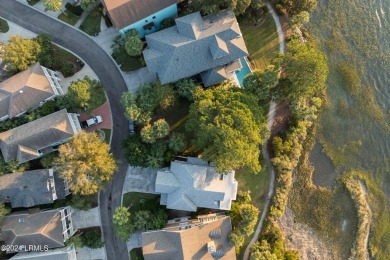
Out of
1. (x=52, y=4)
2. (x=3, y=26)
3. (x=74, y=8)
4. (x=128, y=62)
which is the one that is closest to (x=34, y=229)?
(x=128, y=62)

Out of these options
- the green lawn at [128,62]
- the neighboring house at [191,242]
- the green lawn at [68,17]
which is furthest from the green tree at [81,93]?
the neighboring house at [191,242]

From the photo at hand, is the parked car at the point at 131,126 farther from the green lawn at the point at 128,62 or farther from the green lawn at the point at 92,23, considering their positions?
the green lawn at the point at 92,23

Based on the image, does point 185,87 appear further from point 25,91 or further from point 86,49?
point 25,91

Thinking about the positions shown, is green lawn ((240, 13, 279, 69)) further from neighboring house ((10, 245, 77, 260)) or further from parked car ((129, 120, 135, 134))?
neighboring house ((10, 245, 77, 260))

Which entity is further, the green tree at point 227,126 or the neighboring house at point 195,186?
the neighboring house at point 195,186

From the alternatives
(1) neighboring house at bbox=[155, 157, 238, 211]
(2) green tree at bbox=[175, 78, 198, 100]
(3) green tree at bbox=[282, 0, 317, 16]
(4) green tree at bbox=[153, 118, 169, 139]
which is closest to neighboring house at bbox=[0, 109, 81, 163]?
(4) green tree at bbox=[153, 118, 169, 139]

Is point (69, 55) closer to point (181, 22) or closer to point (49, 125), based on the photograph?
point (49, 125)

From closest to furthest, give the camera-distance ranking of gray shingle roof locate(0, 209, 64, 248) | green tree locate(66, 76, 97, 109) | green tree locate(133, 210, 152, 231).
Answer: gray shingle roof locate(0, 209, 64, 248) < green tree locate(66, 76, 97, 109) < green tree locate(133, 210, 152, 231)
